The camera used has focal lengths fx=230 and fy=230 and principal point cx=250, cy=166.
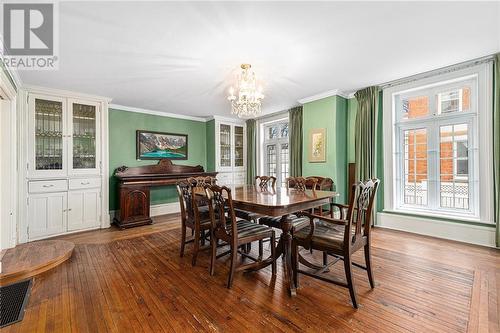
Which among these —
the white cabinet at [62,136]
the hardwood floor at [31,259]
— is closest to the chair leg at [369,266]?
the hardwood floor at [31,259]

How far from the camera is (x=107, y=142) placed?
456 cm

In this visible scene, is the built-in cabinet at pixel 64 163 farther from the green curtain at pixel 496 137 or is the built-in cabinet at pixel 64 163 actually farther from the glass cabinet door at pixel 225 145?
the green curtain at pixel 496 137

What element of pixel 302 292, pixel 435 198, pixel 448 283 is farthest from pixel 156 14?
pixel 435 198

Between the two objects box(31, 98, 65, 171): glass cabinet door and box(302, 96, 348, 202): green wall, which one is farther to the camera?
box(302, 96, 348, 202): green wall

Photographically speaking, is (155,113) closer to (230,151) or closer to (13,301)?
(230,151)

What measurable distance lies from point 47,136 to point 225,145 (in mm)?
3765

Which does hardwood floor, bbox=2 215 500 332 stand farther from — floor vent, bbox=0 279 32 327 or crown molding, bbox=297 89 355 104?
crown molding, bbox=297 89 355 104

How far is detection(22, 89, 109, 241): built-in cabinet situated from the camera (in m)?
3.79

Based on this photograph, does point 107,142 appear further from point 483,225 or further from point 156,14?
point 483,225

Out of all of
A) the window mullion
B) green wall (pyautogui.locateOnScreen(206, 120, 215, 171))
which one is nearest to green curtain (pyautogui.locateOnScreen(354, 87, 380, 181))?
the window mullion

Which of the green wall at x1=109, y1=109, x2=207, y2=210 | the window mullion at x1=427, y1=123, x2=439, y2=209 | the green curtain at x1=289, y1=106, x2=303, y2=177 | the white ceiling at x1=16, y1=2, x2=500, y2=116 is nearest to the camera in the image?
the white ceiling at x1=16, y1=2, x2=500, y2=116

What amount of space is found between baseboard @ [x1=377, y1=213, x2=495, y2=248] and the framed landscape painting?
472 centimetres

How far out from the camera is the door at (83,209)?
13.5 feet

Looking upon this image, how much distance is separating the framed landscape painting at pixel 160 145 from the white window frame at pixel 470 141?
4.61 m
